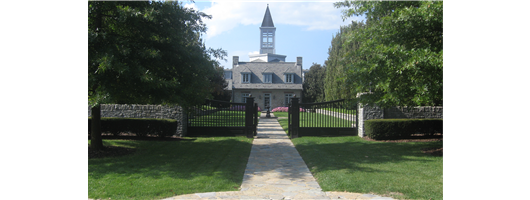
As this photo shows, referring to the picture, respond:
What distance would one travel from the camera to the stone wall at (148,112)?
43.1 ft

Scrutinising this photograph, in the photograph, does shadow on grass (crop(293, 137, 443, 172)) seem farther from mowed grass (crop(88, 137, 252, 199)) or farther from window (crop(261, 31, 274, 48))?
window (crop(261, 31, 274, 48))

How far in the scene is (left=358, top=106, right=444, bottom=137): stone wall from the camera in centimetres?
1309

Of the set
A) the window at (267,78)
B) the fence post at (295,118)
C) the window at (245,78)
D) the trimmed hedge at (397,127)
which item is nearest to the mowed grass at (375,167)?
the trimmed hedge at (397,127)

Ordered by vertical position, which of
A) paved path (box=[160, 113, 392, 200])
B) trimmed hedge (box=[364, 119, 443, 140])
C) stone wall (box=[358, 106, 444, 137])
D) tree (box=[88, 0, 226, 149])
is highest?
tree (box=[88, 0, 226, 149])

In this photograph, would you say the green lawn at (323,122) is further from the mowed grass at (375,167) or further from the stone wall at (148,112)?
the stone wall at (148,112)

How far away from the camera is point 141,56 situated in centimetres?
764

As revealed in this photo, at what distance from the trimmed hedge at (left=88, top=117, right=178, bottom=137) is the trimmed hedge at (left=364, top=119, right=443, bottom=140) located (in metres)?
7.89

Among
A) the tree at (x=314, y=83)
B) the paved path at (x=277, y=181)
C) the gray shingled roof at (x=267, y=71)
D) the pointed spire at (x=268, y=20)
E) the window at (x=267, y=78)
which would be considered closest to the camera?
the paved path at (x=277, y=181)

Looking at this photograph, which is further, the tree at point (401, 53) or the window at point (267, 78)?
the window at point (267, 78)

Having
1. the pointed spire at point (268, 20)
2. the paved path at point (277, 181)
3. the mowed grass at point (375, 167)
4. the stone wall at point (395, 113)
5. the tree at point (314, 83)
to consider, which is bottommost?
the paved path at point (277, 181)

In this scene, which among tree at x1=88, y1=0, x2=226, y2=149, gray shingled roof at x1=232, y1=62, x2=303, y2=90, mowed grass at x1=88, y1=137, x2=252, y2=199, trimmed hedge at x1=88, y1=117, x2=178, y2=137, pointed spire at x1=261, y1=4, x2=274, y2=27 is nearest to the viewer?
mowed grass at x1=88, y1=137, x2=252, y2=199

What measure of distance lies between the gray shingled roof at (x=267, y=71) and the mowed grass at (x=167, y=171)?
104 feet

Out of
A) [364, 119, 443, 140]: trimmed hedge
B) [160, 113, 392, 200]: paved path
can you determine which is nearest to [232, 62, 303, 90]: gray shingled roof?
[364, 119, 443, 140]: trimmed hedge

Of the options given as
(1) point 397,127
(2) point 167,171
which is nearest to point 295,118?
(1) point 397,127
